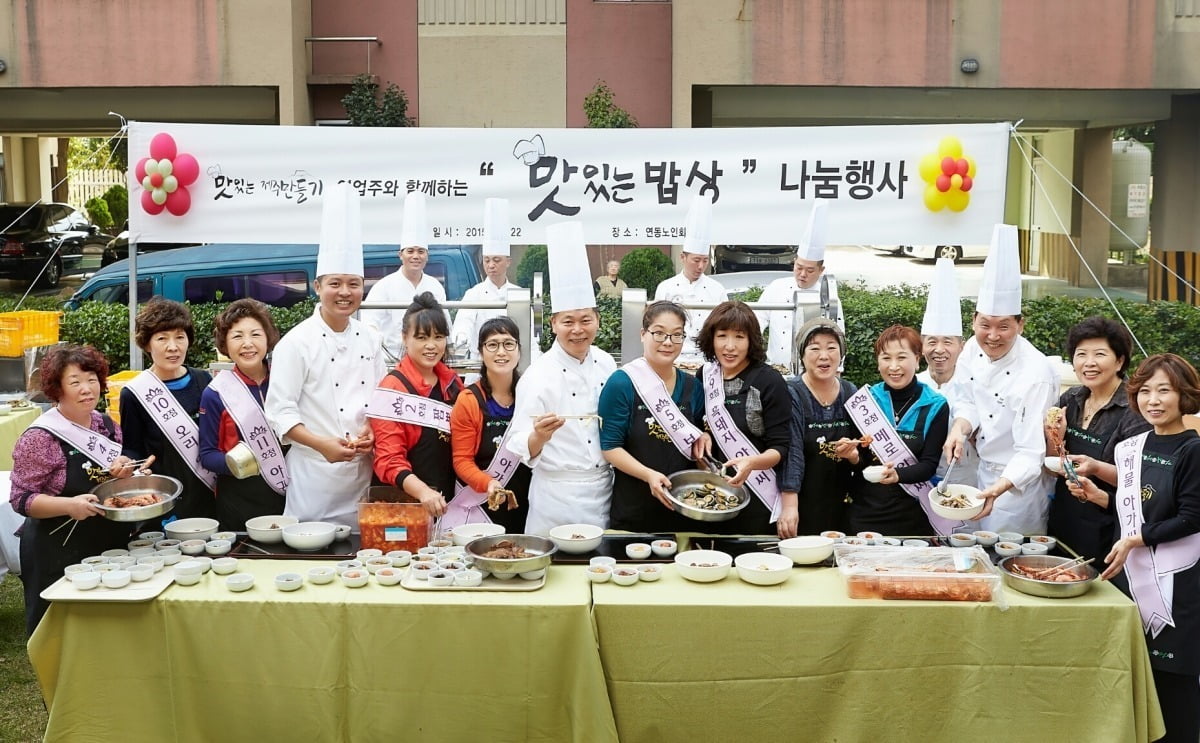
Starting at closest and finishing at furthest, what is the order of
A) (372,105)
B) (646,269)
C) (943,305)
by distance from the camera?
(943,305)
(646,269)
(372,105)

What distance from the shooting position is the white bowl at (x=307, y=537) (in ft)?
13.5

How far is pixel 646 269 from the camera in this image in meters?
12.0

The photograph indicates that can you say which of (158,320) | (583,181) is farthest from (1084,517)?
(583,181)

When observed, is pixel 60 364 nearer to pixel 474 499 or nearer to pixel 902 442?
pixel 474 499

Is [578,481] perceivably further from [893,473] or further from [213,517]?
[213,517]

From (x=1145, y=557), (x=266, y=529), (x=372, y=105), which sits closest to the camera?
(x=1145, y=557)

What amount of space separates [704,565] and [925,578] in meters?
0.69

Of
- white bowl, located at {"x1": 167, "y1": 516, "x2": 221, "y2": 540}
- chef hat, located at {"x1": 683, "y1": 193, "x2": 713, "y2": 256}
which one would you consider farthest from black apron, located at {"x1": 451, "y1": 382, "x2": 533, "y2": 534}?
chef hat, located at {"x1": 683, "y1": 193, "x2": 713, "y2": 256}

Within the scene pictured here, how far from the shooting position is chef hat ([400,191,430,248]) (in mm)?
6734

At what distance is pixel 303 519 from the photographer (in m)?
4.55

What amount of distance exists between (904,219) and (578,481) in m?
3.48

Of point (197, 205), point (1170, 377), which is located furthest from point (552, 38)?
point (1170, 377)

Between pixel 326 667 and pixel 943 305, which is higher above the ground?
pixel 943 305

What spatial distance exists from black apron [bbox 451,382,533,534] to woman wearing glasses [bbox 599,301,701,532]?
0.39 meters
